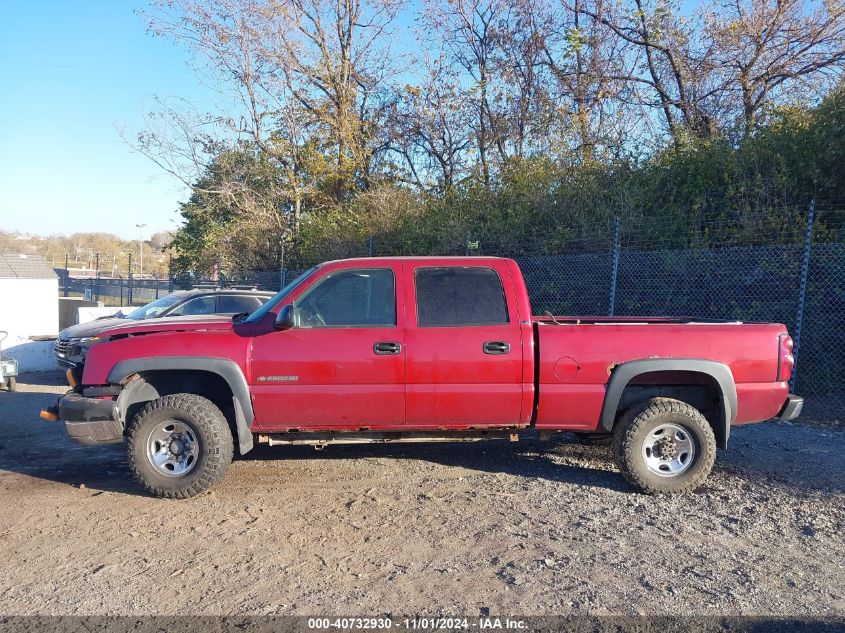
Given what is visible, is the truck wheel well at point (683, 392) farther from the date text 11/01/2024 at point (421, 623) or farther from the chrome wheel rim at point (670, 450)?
the date text 11/01/2024 at point (421, 623)

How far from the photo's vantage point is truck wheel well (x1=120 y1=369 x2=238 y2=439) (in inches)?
220

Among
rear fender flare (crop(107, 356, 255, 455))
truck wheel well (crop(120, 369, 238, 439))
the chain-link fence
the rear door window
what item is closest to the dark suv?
the chain-link fence

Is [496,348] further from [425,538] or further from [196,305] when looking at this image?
[196,305]

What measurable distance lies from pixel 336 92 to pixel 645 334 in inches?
690

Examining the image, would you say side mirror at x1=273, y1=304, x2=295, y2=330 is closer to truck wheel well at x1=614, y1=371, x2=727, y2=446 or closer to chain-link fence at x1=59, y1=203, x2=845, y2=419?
truck wheel well at x1=614, y1=371, x2=727, y2=446

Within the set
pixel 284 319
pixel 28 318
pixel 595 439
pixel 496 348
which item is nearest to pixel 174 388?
pixel 284 319

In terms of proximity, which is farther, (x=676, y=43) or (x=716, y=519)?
(x=676, y=43)

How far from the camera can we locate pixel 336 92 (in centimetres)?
2100

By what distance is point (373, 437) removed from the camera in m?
5.69

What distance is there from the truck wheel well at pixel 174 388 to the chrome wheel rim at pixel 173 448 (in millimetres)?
304

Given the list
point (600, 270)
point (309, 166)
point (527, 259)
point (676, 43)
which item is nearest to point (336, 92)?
point (309, 166)

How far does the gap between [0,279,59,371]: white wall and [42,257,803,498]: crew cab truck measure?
7.86m

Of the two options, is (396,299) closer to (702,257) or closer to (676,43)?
(702,257)

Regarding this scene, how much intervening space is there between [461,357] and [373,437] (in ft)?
3.30
